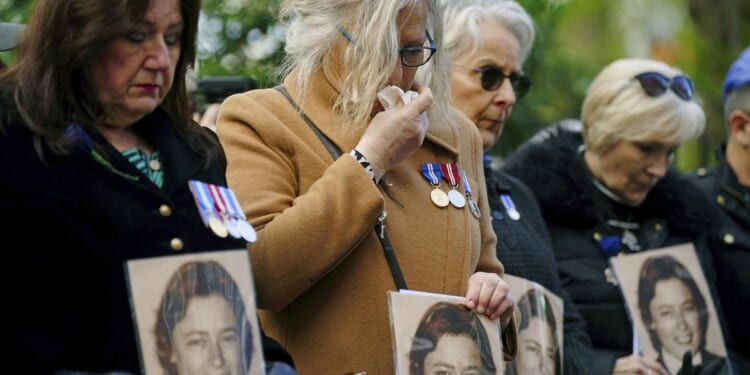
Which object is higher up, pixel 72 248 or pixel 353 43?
pixel 353 43

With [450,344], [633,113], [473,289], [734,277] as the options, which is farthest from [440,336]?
[734,277]

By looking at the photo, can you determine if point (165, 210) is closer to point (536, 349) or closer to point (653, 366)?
point (536, 349)

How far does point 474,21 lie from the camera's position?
5152 millimetres

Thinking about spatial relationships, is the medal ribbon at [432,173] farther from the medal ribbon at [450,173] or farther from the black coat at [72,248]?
the black coat at [72,248]

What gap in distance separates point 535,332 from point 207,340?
168 cm

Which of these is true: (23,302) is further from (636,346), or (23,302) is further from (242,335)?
(636,346)

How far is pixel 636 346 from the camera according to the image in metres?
5.12

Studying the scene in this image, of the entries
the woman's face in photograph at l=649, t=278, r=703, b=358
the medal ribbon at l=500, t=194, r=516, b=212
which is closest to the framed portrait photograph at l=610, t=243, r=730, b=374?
the woman's face in photograph at l=649, t=278, r=703, b=358

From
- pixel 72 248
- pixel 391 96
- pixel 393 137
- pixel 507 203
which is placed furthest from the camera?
pixel 507 203

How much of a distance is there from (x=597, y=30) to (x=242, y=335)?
18.3 meters

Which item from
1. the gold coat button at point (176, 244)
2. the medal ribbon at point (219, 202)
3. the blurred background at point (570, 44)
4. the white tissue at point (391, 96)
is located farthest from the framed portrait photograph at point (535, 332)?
the gold coat button at point (176, 244)

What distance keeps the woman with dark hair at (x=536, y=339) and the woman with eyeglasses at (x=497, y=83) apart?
41cm

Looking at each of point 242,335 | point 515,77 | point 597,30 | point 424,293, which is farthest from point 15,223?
point 597,30

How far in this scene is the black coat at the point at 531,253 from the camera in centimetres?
470
